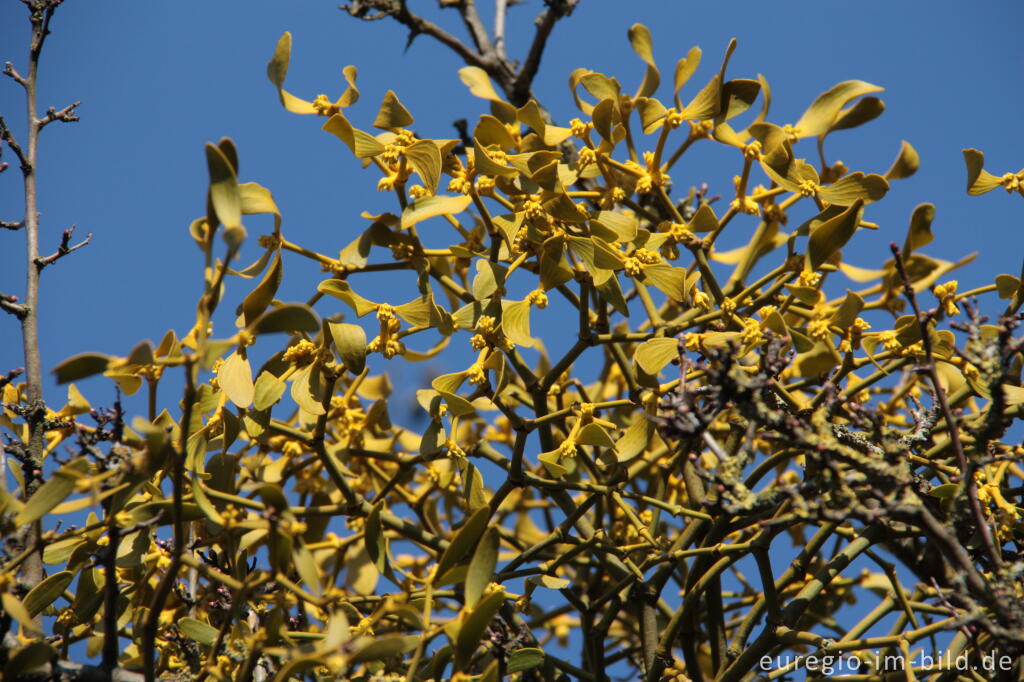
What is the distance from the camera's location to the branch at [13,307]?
1018 mm

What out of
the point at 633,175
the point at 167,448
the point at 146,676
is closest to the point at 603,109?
the point at 633,175

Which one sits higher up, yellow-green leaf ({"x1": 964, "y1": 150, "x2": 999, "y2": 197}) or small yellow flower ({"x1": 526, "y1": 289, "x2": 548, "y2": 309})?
yellow-green leaf ({"x1": 964, "y1": 150, "x2": 999, "y2": 197})

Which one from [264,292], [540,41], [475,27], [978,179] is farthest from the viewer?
[475,27]

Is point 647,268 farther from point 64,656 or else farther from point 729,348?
point 64,656

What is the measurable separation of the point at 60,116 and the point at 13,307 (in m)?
0.28

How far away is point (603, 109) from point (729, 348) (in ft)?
1.35

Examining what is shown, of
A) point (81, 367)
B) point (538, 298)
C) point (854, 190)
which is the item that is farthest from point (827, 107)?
point (81, 367)

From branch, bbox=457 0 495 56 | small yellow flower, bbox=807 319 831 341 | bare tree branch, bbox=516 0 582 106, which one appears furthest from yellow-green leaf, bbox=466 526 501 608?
branch, bbox=457 0 495 56

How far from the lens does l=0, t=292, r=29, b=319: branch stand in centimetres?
102

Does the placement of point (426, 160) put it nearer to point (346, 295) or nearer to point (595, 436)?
point (346, 295)

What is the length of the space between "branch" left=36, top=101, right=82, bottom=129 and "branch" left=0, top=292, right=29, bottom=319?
23 centimetres

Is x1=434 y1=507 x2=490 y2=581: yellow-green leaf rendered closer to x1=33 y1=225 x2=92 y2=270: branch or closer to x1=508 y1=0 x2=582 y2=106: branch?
x1=33 y1=225 x2=92 y2=270: branch

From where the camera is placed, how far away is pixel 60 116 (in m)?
1.18

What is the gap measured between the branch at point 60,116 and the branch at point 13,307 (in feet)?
0.76
